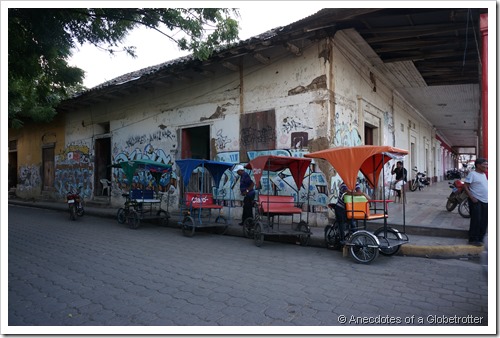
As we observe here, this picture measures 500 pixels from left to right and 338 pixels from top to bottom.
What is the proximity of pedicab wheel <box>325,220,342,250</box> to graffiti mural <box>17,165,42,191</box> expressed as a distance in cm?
1794

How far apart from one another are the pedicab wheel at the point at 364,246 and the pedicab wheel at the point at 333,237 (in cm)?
74

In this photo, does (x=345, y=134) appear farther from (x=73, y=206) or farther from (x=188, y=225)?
(x=73, y=206)

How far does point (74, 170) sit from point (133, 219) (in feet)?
28.0

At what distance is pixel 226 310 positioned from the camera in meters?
3.70

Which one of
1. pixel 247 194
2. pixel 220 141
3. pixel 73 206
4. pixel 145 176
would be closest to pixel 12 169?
pixel 73 206

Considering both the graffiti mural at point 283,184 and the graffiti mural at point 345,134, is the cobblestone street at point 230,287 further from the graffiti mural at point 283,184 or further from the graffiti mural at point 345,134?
the graffiti mural at point 345,134

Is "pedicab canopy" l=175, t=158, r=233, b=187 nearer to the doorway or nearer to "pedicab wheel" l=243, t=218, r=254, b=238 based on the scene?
"pedicab wheel" l=243, t=218, r=254, b=238

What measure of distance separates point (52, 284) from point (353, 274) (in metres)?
4.40

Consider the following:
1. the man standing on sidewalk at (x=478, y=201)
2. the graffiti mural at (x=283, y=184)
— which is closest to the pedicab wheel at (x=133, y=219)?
the graffiti mural at (x=283, y=184)

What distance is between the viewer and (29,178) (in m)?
19.7

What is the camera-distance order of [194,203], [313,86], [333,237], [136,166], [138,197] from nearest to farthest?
[333,237]
[194,203]
[313,86]
[136,166]
[138,197]

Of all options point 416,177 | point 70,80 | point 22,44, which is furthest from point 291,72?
point 416,177

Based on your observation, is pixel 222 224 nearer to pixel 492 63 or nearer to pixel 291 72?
pixel 291 72

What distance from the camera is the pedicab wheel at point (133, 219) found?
977 cm
